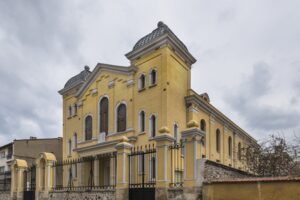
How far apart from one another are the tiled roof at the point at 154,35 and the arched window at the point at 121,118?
15.3ft

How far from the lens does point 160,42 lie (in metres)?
22.7

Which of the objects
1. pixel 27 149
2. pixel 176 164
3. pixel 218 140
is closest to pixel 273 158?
pixel 176 164

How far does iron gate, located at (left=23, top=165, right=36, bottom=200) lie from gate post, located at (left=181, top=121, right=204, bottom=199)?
10195 millimetres

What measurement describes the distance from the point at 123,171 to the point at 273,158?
19.1ft

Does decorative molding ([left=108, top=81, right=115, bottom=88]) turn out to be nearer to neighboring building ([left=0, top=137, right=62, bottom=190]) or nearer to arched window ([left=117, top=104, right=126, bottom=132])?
arched window ([left=117, top=104, right=126, bottom=132])

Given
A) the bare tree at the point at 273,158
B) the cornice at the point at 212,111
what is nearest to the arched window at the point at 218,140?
the cornice at the point at 212,111

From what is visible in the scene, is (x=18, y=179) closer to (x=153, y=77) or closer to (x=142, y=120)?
(x=142, y=120)

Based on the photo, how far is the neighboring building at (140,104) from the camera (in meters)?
22.5

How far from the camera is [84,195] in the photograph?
13.5 meters

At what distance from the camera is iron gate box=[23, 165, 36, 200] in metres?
17.0

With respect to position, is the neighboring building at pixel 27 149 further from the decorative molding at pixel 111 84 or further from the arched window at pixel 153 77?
the arched window at pixel 153 77

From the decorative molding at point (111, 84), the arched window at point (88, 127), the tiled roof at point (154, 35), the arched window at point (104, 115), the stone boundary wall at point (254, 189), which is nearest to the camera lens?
the stone boundary wall at point (254, 189)

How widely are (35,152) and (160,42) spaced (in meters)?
25.6

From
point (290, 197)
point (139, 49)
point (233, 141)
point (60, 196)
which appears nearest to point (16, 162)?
point (60, 196)
